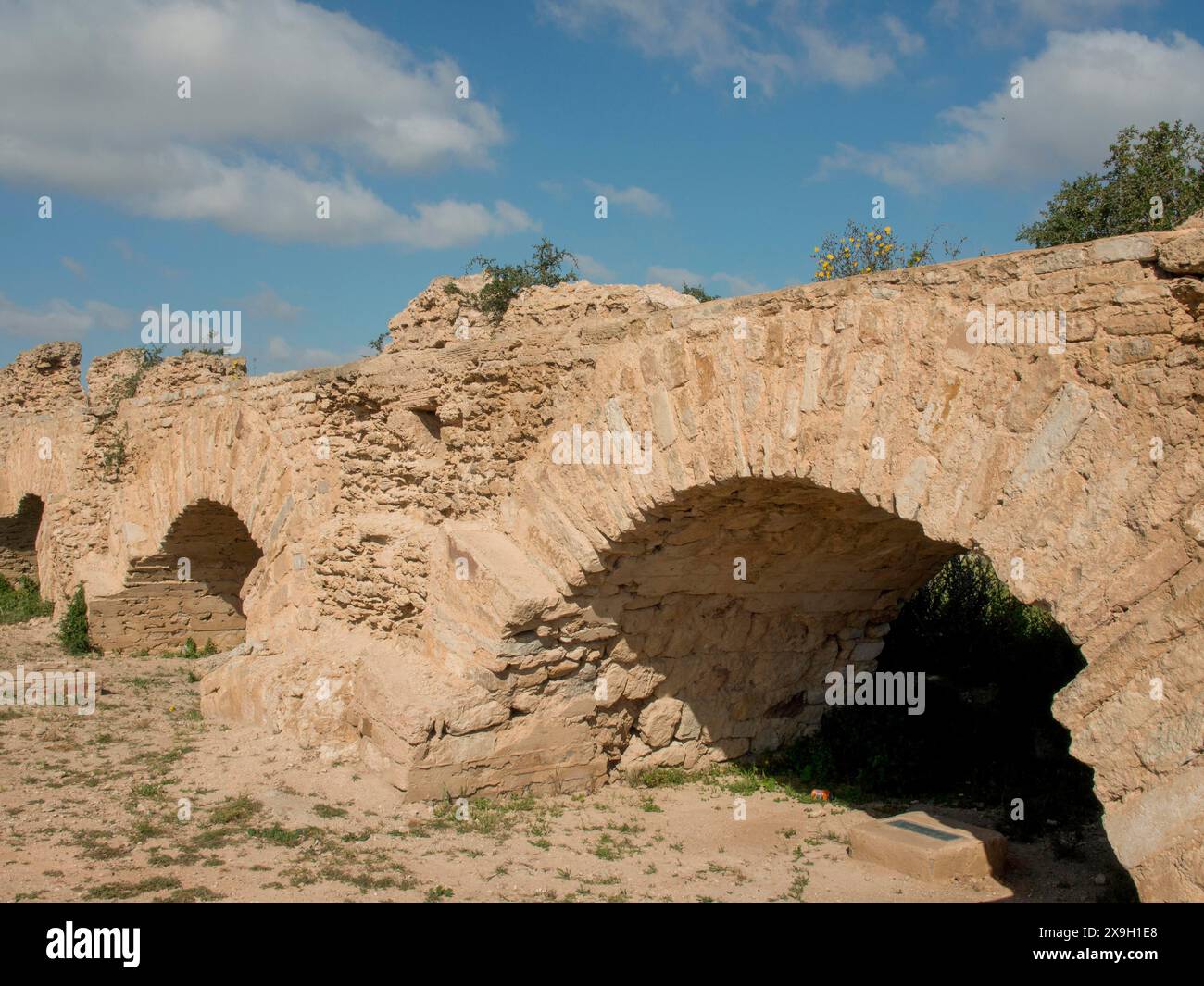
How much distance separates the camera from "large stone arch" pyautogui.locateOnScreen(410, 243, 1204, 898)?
11.1ft

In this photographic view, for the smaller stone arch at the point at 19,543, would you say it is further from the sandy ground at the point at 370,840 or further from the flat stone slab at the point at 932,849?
the flat stone slab at the point at 932,849

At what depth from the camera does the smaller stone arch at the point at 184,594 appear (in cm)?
1016

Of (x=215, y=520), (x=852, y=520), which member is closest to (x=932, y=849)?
(x=852, y=520)

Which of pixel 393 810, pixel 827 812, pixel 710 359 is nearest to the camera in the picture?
pixel 710 359

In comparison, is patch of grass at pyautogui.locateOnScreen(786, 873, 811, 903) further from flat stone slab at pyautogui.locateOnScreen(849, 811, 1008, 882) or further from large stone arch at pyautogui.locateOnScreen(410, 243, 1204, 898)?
large stone arch at pyautogui.locateOnScreen(410, 243, 1204, 898)

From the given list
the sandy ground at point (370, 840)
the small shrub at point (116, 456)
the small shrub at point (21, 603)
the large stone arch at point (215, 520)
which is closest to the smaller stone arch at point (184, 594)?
the large stone arch at point (215, 520)

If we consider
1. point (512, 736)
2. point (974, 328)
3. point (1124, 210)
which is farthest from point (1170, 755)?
point (1124, 210)

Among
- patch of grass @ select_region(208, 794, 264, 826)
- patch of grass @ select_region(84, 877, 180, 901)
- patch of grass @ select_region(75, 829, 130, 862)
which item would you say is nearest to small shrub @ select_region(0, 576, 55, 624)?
patch of grass @ select_region(208, 794, 264, 826)

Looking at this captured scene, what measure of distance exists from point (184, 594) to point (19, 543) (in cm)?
524

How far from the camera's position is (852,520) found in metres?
5.94

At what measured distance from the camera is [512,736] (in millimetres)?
6039

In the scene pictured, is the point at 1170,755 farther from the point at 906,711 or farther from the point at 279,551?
the point at 279,551

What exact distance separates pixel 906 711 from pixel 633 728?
2.03m

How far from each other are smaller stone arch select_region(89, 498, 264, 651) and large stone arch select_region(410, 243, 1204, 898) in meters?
4.89
